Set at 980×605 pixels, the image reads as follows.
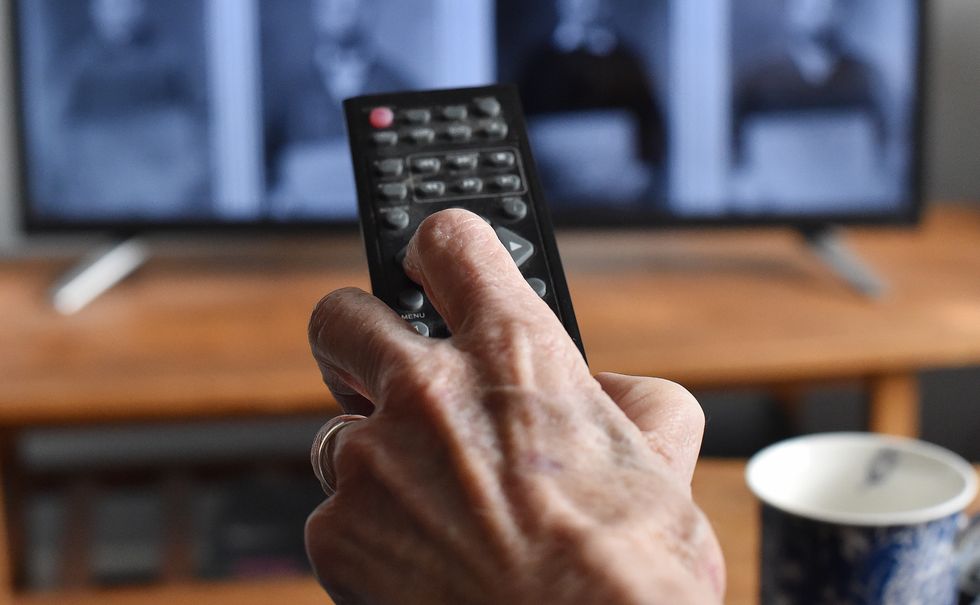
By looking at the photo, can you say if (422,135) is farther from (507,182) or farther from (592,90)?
(592,90)

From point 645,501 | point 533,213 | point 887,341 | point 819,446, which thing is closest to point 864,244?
point 887,341

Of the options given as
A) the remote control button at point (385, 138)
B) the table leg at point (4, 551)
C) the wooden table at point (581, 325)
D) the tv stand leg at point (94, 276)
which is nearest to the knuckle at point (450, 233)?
the remote control button at point (385, 138)

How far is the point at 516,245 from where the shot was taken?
0.35 meters

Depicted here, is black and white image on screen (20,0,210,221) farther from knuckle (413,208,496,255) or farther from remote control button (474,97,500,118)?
knuckle (413,208,496,255)

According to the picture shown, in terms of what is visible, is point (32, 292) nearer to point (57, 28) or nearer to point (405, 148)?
point (57, 28)

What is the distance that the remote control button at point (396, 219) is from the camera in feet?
1.15

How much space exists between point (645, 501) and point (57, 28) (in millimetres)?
864

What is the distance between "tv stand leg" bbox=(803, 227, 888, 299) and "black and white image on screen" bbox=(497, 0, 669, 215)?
173 millimetres

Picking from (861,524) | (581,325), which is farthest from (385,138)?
(581,325)

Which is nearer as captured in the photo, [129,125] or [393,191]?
[393,191]

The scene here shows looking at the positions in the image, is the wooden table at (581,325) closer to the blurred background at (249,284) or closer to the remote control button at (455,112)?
the blurred background at (249,284)

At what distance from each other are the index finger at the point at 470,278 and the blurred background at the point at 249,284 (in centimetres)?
32

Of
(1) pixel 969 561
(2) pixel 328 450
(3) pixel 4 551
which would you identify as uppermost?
(2) pixel 328 450

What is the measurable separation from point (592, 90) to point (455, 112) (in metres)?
0.55
